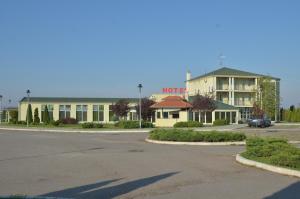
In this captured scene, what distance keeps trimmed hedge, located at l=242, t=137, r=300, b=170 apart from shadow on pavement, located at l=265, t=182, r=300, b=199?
3.04m

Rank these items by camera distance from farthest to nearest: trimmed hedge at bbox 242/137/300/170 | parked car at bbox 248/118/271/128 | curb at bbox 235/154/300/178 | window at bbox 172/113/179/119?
window at bbox 172/113/179/119 → parked car at bbox 248/118/271/128 → trimmed hedge at bbox 242/137/300/170 → curb at bbox 235/154/300/178

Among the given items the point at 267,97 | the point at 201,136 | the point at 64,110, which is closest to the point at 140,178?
the point at 201,136

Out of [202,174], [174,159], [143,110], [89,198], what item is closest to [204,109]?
[143,110]

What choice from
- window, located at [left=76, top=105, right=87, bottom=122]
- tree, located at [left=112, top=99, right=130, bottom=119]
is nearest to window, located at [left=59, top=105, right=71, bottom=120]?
window, located at [left=76, top=105, right=87, bottom=122]

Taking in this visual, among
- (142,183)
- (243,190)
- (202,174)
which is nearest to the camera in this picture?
(243,190)

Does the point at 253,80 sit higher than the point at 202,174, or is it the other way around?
the point at 253,80

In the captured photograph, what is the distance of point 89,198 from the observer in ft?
33.7

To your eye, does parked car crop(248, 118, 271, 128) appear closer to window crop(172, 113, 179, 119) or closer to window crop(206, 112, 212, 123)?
window crop(172, 113, 179, 119)

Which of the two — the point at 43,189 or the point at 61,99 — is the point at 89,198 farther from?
the point at 61,99

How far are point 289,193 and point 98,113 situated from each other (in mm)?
81213

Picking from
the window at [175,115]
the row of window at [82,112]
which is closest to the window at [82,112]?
the row of window at [82,112]

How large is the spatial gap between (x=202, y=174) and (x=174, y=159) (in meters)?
4.61

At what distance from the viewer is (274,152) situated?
17.1 metres

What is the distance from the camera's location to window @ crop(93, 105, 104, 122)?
9088cm
